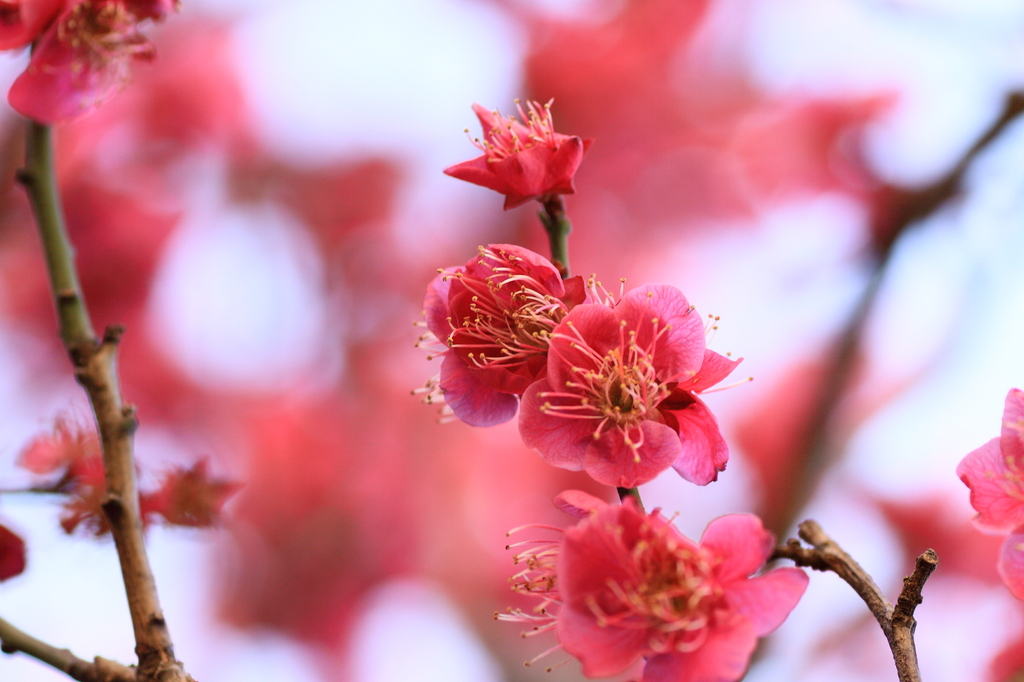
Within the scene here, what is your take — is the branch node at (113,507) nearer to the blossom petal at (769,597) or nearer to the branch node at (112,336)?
the branch node at (112,336)

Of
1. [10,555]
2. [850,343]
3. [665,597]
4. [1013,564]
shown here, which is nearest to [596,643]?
[665,597]

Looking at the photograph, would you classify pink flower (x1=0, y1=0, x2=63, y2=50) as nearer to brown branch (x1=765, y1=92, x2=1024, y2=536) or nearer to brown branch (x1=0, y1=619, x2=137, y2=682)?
brown branch (x1=0, y1=619, x2=137, y2=682)

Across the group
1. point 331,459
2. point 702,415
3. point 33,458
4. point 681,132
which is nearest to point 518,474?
point 331,459

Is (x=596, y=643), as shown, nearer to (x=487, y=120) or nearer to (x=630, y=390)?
(x=630, y=390)

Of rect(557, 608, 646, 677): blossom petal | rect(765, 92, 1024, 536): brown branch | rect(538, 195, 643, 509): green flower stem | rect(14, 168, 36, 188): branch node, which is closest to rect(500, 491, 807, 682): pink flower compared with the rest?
rect(557, 608, 646, 677): blossom petal

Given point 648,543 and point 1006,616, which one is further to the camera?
point 1006,616

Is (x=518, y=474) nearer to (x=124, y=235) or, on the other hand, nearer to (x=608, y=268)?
(x=608, y=268)
